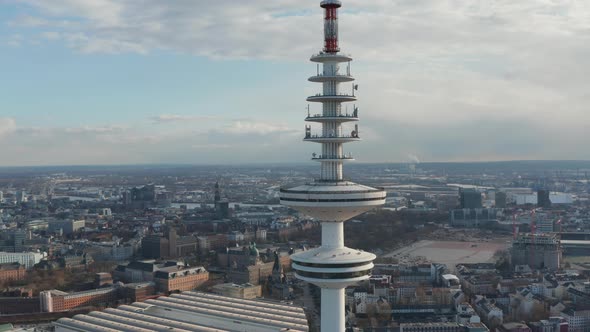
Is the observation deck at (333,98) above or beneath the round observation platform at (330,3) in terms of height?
beneath

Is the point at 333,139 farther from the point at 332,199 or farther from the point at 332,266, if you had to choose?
the point at 332,266

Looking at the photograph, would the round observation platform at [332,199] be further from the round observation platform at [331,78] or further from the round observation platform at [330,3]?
the round observation platform at [330,3]

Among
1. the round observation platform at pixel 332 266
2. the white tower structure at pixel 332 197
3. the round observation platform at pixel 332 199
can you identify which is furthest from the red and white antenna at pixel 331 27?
the round observation platform at pixel 332 266

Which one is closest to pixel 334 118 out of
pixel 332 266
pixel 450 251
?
pixel 332 266

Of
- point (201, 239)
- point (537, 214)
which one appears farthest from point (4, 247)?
point (537, 214)

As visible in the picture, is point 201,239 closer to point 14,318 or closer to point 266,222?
point 266,222
